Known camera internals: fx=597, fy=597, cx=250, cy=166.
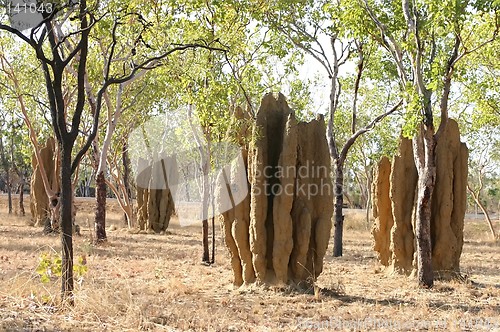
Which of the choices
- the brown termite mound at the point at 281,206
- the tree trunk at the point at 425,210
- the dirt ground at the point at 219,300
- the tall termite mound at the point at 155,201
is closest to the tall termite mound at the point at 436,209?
the dirt ground at the point at 219,300

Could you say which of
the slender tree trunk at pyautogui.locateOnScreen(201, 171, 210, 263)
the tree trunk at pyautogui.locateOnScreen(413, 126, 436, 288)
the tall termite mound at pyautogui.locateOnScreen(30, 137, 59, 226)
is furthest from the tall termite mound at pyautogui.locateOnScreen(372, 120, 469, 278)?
the tall termite mound at pyautogui.locateOnScreen(30, 137, 59, 226)

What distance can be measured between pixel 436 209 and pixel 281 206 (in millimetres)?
3944

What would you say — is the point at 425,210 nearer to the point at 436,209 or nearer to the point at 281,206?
the point at 436,209

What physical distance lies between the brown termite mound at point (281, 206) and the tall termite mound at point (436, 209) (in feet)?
8.89

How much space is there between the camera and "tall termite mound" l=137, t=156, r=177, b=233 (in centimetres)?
2492

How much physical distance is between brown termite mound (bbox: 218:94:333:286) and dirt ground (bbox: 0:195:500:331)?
52cm

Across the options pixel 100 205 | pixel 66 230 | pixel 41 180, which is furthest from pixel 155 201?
pixel 66 230

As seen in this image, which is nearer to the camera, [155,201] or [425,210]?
[425,210]

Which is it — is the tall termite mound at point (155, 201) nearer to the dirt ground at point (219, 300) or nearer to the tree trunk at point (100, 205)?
the tree trunk at point (100, 205)

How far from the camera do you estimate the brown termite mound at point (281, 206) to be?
10383 mm

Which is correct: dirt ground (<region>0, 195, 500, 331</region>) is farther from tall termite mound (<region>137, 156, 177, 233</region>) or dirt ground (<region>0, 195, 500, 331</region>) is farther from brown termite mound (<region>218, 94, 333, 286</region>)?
tall termite mound (<region>137, 156, 177, 233</region>)

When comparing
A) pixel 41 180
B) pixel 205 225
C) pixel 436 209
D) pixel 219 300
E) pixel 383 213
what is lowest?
pixel 219 300

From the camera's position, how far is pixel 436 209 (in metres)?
12.4

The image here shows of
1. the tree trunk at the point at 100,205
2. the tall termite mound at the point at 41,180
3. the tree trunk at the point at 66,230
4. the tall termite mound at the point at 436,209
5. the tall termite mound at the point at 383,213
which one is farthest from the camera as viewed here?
the tall termite mound at the point at 41,180
